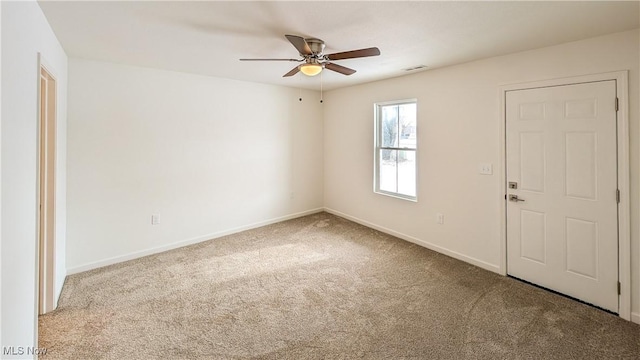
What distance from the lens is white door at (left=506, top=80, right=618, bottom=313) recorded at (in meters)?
2.58

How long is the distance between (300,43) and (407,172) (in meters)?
2.77

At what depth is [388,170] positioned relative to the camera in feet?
15.7

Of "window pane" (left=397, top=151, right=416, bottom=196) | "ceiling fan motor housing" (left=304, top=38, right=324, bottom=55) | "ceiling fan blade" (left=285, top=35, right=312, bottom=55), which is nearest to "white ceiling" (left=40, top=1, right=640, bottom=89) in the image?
"ceiling fan motor housing" (left=304, top=38, right=324, bottom=55)

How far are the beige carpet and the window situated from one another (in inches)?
46.1

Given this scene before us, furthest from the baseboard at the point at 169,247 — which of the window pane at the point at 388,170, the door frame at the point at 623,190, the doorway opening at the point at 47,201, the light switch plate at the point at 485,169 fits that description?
the door frame at the point at 623,190

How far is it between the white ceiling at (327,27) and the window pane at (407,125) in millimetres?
1029

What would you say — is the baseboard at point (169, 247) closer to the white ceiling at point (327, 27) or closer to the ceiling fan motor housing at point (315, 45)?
the white ceiling at point (327, 27)

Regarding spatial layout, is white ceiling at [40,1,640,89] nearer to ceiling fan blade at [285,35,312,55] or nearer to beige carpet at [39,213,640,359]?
ceiling fan blade at [285,35,312,55]

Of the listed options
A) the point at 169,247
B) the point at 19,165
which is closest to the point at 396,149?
the point at 169,247

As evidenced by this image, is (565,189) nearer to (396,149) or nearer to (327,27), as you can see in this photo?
(396,149)

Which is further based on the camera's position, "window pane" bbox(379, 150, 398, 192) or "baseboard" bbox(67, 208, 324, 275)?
"window pane" bbox(379, 150, 398, 192)

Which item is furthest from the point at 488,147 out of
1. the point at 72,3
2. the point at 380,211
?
the point at 72,3

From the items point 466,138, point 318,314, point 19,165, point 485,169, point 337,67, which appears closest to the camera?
point 19,165

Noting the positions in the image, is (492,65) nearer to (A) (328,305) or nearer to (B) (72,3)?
(A) (328,305)
